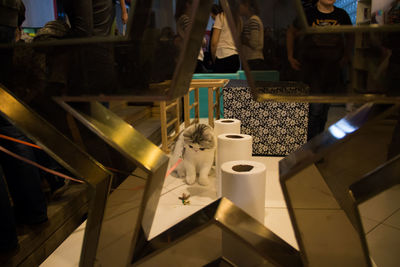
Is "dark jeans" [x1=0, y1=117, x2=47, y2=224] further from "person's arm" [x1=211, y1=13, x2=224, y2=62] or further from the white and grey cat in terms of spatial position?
"person's arm" [x1=211, y1=13, x2=224, y2=62]

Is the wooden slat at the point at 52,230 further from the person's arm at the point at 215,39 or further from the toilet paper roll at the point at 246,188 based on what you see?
the person's arm at the point at 215,39

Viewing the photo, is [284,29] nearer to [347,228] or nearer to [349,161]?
[349,161]

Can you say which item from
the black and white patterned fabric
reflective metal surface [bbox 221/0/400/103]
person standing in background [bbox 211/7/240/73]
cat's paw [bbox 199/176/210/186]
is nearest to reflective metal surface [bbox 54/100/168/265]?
reflective metal surface [bbox 221/0/400/103]

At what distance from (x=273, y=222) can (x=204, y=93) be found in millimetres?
2184

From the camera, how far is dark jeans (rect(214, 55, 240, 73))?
230 cm

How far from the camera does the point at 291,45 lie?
547mm

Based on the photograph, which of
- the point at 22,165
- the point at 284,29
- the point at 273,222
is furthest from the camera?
the point at 273,222

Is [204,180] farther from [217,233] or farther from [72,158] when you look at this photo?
[72,158]

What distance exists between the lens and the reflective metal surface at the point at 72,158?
61cm

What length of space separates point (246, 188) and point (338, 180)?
1.22 ft

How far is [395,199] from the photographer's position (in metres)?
0.84

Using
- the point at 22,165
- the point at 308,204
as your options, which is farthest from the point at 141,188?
the point at 22,165

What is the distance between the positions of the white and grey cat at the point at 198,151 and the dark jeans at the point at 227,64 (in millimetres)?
926

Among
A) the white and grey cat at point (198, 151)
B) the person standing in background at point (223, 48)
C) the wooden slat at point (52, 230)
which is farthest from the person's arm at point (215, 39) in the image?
the wooden slat at point (52, 230)
